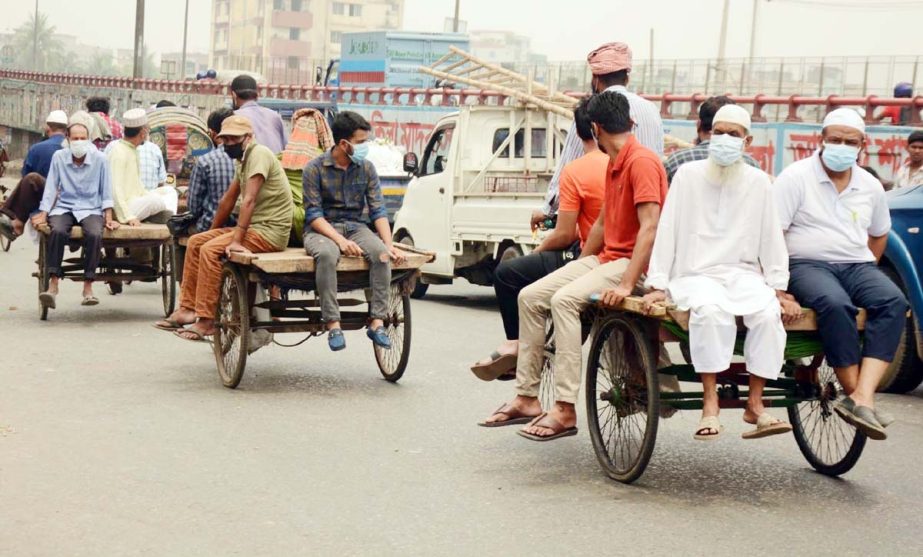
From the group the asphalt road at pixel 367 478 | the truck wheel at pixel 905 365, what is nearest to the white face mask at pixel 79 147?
the asphalt road at pixel 367 478

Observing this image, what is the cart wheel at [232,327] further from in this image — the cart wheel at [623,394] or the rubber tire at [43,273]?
the rubber tire at [43,273]

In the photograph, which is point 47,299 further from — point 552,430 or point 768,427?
point 768,427

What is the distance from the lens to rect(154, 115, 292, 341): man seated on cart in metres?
9.92

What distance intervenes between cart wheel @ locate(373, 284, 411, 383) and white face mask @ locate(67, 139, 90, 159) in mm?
4422

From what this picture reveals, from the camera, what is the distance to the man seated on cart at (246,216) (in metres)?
9.92

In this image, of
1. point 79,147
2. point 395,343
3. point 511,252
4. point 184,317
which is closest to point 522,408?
point 395,343

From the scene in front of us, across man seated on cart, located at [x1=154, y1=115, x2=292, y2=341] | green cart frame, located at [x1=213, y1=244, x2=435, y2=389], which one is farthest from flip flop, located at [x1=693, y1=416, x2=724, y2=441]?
man seated on cart, located at [x1=154, y1=115, x2=292, y2=341]

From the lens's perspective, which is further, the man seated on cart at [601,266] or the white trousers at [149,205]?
the white trousers at [149,205]

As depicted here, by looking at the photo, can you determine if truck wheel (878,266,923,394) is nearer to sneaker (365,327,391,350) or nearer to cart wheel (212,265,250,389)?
sneaker (365,327,391,350)

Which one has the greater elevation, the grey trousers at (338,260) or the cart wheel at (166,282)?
the grey trousers at (338,260)

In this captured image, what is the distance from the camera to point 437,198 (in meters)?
15.9

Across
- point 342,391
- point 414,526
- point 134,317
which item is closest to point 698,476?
point 414,526

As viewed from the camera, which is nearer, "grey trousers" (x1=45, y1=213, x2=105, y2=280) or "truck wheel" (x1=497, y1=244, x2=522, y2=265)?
"grey trousers" (x1=45, y1=213, x2=105, y2=280)

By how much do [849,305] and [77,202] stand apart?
8.42 metres
